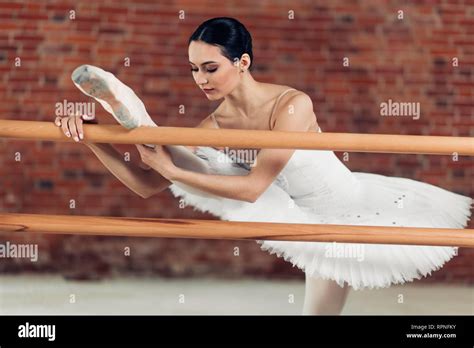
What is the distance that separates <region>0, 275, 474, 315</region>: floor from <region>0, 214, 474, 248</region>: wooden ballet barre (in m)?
0.91

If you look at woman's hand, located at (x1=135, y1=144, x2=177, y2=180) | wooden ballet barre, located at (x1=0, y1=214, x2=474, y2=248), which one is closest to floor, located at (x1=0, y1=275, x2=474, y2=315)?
wooden ballet barre, located at (x1=0, y1=214, x2=474, y2=248)

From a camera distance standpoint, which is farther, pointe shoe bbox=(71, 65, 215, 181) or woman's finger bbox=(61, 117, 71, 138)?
woman's finger bbox=(61, 117, 71, 138)

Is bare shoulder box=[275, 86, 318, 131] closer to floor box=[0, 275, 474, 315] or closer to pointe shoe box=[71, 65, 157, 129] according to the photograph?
pointe shoe box=[71, 65, 157, 129]

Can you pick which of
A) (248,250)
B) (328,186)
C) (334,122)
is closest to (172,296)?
(248,250)

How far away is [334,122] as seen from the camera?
3.35m

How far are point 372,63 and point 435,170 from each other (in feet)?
1.75

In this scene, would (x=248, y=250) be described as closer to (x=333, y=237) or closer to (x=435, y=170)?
(x=435, y=170)

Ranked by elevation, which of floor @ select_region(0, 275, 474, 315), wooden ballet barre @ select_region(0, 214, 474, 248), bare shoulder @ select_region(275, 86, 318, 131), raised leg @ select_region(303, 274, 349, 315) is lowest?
floor @ select_region(0, 275, 474, 315)

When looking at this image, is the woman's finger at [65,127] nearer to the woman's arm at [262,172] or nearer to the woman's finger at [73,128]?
the woman's finger at [73,128]

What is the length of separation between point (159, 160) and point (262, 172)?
0.27 metres

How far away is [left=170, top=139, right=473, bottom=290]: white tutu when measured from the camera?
193 cm

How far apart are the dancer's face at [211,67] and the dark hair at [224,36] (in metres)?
0.01

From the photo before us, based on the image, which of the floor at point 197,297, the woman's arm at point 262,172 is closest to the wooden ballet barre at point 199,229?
the woman's arm at point 262,172

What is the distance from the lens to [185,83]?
331cm
